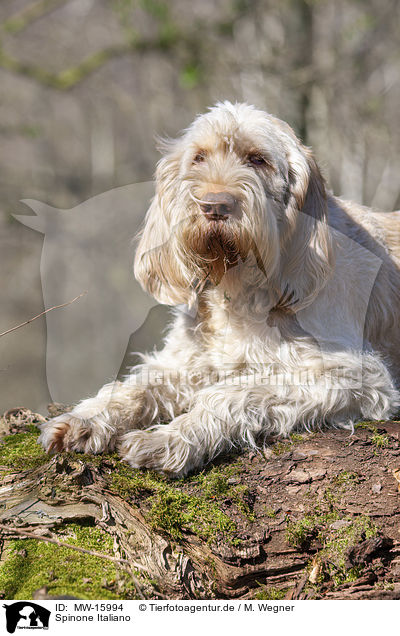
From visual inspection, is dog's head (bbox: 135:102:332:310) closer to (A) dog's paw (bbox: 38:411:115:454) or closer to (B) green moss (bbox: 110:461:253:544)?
(A) dog's paw (bbox: 38:411:115:454)

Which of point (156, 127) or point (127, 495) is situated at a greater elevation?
point (156, 127)

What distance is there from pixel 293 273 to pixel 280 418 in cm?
83

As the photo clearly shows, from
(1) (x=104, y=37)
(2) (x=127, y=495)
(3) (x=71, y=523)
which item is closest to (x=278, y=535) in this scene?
(2) (x=127, y=495)

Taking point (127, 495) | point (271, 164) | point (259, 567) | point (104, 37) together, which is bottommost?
point (259, 567)

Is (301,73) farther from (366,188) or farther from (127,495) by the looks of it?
(127,495)

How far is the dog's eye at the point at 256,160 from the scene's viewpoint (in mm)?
3331

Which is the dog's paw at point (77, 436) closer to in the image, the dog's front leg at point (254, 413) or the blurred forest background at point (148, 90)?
the dog's front leg at point (254, 413)

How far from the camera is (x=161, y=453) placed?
9.66 ft

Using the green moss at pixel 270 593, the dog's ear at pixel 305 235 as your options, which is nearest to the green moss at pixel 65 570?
the green moss at pixel 270 593

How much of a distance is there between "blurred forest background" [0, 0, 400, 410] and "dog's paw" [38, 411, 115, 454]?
6240mm

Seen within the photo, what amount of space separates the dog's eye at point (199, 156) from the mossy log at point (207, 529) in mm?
1712

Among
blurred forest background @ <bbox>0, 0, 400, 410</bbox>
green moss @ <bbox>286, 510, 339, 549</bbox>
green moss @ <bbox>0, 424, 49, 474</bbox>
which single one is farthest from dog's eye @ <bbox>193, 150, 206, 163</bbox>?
blurred forest background @ <bbox>0, 0, 400, 410</bbox>

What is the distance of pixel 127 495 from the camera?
101 inches
